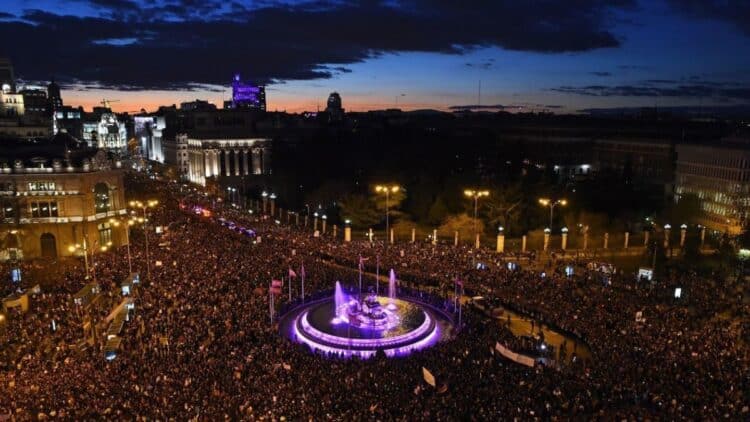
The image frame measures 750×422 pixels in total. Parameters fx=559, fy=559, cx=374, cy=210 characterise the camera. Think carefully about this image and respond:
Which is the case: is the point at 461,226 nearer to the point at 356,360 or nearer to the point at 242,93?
the point at 356,360

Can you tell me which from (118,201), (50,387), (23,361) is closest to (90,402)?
(50,387)

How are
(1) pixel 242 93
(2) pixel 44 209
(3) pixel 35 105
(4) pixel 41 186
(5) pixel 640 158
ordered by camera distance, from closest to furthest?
(4) pixel 41 186 → (2) pixel 44 209 → (5) pixel 640 158 → (3) pixel 35 105 → (1) pixel 242 93

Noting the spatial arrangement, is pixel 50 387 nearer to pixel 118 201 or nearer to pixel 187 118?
pixel 118 201

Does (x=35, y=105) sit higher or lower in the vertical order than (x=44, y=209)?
higher

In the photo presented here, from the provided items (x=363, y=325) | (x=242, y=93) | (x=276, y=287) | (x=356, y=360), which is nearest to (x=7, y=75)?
(x=276, y=287)

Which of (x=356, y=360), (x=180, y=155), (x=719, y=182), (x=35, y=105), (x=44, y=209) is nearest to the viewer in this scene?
(x=356, y=360)
